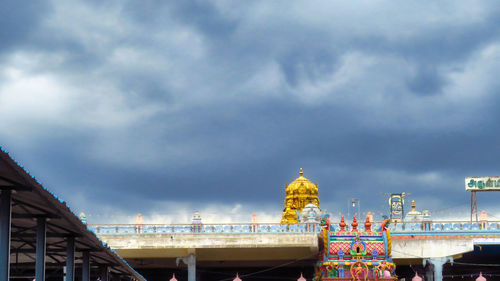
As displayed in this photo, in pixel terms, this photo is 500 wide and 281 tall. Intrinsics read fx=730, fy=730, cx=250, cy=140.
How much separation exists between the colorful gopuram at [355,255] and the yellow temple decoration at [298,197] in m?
12.3

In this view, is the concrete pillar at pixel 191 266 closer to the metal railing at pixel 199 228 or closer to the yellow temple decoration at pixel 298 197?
the metal railing at pixel 199 228

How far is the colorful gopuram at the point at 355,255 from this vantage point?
35000 mm

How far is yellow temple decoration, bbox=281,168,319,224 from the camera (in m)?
48.3

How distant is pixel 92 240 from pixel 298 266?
99.3 feet

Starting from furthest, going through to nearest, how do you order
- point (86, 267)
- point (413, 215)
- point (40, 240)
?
point (413, 215) → point (86, 267) → point (40, 240)

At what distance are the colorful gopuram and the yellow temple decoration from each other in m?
12.3

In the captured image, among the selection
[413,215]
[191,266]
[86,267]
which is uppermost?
[413,215]

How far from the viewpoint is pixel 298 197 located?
48.5m

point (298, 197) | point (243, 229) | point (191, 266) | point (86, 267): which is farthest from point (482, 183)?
point (86, 267)

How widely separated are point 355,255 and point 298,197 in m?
13.4

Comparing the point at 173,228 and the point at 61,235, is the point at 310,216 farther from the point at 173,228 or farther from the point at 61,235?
the point at 61,235

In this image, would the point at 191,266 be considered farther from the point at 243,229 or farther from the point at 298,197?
the point at 298,197

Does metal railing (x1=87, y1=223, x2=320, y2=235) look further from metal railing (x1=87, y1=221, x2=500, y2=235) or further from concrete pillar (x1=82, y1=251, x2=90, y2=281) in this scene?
concrete pillar (x1=82, y1=251, x2=90, y2=281)

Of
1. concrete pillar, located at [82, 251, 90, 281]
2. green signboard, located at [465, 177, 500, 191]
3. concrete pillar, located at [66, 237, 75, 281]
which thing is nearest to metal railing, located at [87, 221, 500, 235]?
green signboard, located at [465, 177, 500, 191]
